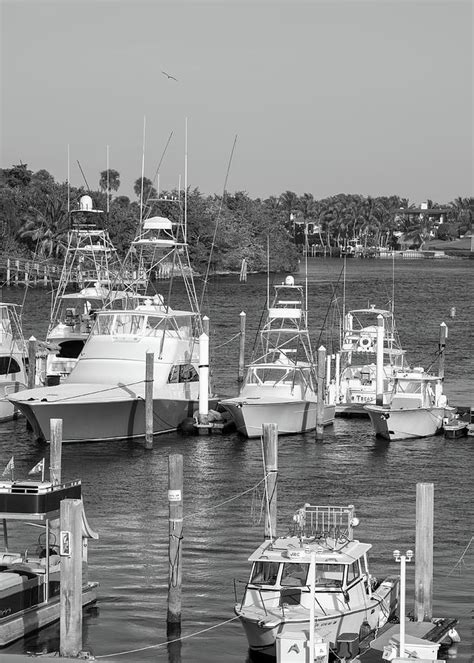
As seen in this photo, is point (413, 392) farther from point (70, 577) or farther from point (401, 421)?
point (70, 577)

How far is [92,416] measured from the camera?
48.7 m

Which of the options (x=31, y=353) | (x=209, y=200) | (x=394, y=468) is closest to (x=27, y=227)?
(x=209, y=200)

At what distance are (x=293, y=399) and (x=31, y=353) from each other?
1060 cm

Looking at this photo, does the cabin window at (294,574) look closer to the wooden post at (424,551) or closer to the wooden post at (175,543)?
the wooden post at (424,551)

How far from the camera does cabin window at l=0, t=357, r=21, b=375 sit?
179ft

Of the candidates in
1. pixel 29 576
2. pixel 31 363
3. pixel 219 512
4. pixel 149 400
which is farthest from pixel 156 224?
pixel 29 576

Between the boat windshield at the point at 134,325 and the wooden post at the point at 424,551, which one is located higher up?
the boat windshield at the point at 134,325

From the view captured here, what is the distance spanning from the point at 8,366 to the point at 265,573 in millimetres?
31809

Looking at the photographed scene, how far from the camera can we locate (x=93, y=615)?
1094 inches

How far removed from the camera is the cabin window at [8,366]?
54.6 metres

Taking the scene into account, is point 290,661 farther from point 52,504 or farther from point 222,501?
point 222,501

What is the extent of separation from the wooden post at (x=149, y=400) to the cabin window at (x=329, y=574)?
75.4ft

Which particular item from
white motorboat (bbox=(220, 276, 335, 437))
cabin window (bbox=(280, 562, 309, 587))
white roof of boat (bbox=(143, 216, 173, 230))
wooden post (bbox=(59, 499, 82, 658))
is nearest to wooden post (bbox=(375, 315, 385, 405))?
white motorboat (bbox=(220, 276, 335, 437))

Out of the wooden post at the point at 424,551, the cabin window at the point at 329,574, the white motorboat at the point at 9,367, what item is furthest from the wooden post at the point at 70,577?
the white motorboat at the point at 9,367
